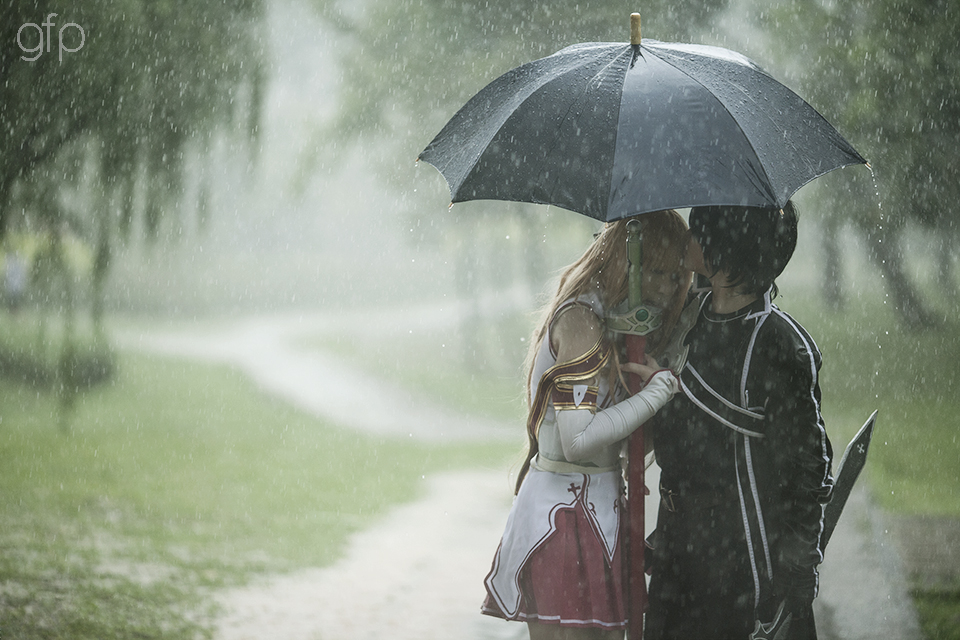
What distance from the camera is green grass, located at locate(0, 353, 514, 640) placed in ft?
19.4

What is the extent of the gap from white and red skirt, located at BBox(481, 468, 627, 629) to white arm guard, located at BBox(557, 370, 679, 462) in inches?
7.4

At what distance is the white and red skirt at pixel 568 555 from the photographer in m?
2.22

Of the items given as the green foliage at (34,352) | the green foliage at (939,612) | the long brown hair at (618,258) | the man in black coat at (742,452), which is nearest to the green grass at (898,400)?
the green foliage at (939,612)

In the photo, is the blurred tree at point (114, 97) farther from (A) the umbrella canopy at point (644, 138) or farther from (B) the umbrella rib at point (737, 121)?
(B) the umbrella rib at point (737, 121)

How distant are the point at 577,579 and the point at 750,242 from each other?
0.97 m

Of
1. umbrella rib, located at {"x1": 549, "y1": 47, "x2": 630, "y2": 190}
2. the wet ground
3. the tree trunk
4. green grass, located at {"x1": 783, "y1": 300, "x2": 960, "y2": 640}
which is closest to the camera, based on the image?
umbrella rib, located at {"x1": 549, "y1": 47, "x2": 630, "y2": 190}

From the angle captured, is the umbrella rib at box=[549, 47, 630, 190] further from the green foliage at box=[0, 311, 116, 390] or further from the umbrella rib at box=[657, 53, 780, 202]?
the green foliage at box=[0, 311, 116, 390]

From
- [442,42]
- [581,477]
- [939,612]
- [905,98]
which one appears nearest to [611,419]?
[581,477]

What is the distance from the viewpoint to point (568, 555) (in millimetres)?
2232

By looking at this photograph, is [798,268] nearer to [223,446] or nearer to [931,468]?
[931,468]

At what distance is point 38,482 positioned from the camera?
344 inches

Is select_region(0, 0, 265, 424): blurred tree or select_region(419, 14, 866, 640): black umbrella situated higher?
select_region(0, 0, 265, 424): blurred tree

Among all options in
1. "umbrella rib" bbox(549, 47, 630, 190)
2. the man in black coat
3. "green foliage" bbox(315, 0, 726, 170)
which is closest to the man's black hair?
the man in black coat

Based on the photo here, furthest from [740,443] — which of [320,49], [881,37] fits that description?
[320,49]
